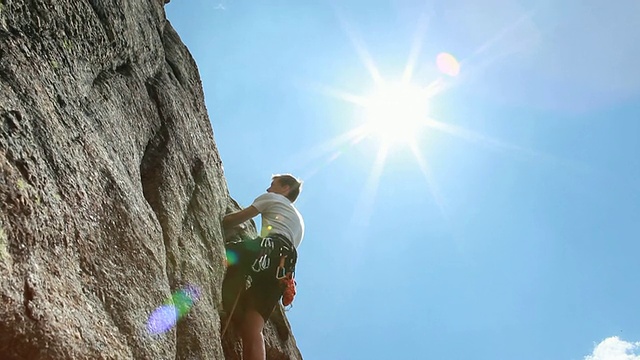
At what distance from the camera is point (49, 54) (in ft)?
15.7

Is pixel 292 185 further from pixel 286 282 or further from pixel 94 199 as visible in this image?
pixel 94 199

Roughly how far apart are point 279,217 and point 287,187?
1.16 m

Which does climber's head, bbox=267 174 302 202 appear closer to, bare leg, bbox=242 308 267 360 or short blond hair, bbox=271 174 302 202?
short blond hair, bbox=271 174 302 202

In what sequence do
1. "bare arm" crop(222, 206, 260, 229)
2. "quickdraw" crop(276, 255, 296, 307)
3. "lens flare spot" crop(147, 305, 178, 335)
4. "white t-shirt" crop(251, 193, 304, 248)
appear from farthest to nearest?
"bare arm" crop(222, 206, 260, 229) < "white t-shirt" crop(251, 193, 304, 248) < "quickdraw" crop(276, 255, 296, 307) < "lens flare spot" crop(147, 305, 178, 335)

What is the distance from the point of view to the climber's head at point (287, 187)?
9383 millimetres

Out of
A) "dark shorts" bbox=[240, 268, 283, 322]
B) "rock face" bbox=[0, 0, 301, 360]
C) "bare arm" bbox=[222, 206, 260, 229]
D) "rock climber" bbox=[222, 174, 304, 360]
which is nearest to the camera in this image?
"rock face" bbox=[0, 0, 301, 360]

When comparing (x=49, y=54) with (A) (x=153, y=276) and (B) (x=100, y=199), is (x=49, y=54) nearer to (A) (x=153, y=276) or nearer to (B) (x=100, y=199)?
(B) (x=100, y=199)

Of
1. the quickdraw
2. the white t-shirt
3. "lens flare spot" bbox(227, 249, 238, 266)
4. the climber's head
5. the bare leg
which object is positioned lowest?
the bare leg

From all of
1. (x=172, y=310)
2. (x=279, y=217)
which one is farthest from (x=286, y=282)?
(x=172, y=310)

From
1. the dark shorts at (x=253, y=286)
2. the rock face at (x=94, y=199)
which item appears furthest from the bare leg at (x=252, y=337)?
the rock face at (x=94, y=199)

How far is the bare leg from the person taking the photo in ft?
23.2

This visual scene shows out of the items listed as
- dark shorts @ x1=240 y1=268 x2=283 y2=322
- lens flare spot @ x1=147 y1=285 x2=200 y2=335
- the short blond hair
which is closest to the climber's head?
the short blond hair

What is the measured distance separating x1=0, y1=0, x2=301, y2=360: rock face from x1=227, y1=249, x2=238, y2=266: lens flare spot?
33cm

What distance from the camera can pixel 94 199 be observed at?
439 centimetres
